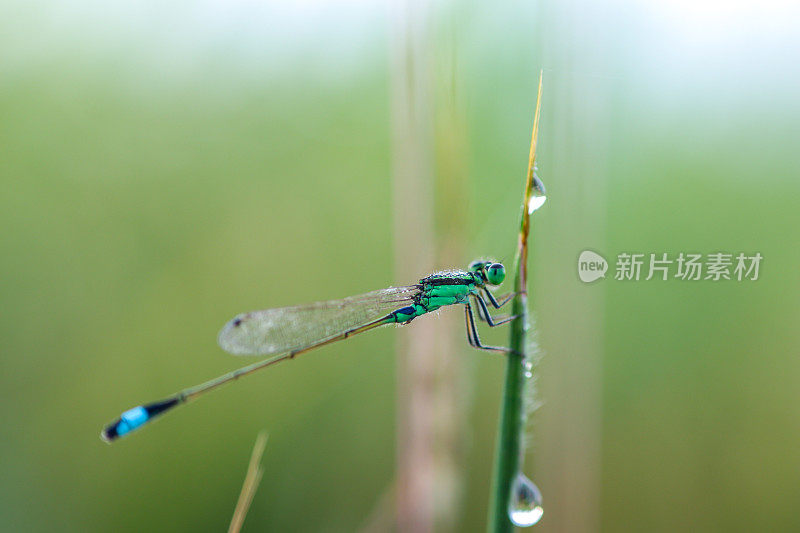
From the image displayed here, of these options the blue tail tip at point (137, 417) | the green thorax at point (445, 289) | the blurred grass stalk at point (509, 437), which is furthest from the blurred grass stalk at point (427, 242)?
the blue tail tip at point (137, 417)

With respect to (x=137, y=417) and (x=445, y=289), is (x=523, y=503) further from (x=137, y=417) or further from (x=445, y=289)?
(x=137, y=417)

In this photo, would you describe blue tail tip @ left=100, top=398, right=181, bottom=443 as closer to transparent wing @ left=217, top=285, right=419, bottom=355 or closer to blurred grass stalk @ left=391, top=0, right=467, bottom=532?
transparent wing @ left=217, top=285, right=419, bottom=355

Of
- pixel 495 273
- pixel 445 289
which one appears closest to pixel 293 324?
pixel 445 289

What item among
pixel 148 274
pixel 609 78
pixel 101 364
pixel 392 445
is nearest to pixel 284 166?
pixel 148 274

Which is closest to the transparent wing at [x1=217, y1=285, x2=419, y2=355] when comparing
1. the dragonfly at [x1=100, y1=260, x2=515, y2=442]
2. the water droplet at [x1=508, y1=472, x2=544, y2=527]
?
the dragonfly at [x1=100, y1=260, x2=515, y2=442]

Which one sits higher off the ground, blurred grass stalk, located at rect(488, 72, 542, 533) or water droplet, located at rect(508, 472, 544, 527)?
blurred grass stalk, located at rect(488, 72, 542, 533)

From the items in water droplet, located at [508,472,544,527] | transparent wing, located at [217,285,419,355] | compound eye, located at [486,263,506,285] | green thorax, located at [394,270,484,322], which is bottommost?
water droplet, located at [508,472,544,527]
